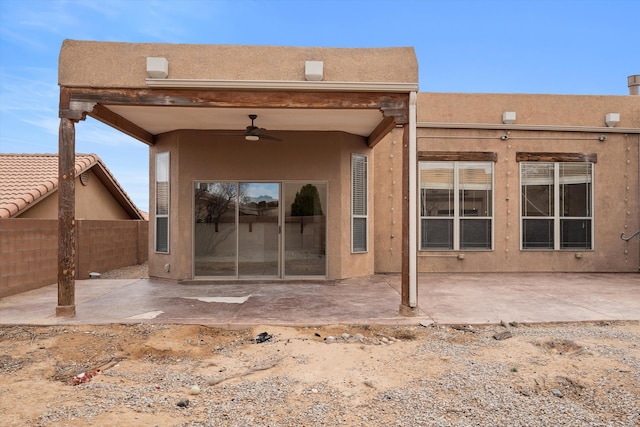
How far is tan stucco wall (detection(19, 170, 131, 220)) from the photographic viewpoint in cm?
1024

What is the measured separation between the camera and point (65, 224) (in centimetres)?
562

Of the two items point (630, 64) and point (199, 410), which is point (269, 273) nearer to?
point (199, 410)

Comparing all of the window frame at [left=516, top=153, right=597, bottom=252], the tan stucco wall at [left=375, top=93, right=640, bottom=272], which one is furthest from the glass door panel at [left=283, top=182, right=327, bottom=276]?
the window frame at [left=516, top=153, right=597, bottom=252]

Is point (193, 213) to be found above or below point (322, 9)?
below

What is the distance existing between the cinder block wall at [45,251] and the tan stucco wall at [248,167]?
7.97 ft

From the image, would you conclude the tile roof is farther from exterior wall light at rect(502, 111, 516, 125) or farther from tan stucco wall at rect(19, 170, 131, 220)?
exterior wall light at rect(502, 111, 516, 125)

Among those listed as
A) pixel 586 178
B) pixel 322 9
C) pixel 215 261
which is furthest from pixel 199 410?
pixel 322 9

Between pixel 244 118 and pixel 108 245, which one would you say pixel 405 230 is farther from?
pixel 108 245

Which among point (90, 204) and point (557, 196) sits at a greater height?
point (557, 196)

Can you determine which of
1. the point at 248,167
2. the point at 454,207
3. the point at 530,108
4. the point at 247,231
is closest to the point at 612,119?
the point at 530,108

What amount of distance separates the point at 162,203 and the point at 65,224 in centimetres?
334

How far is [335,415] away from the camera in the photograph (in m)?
3.00

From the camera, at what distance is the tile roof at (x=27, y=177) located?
8659 millimetres

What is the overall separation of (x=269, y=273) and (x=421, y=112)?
5235 millimetres
